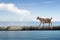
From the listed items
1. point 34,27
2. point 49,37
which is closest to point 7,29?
point 34,27

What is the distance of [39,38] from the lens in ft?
7.32

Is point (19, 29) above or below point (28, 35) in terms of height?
above

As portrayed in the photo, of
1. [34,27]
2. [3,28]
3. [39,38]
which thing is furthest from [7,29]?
[39,38]

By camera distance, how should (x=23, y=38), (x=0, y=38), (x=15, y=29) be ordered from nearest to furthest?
(x=15, y=29) → (x=23, y=38) → (x=0, y=38)

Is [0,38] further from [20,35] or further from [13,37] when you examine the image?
[20,35]

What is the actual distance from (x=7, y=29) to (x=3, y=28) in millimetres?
64

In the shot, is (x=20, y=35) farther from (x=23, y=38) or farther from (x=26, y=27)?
(x=26, y=27)

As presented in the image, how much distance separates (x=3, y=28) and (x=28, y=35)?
61cm

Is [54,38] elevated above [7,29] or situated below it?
below

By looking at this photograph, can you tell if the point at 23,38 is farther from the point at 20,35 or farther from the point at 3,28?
the point at 3,28

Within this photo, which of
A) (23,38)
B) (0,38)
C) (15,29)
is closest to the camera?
(15,29)

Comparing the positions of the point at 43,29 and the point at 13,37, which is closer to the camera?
the point at 43,29

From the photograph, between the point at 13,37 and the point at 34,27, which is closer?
the point at 34,27

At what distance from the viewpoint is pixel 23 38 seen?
2133 millimetres
